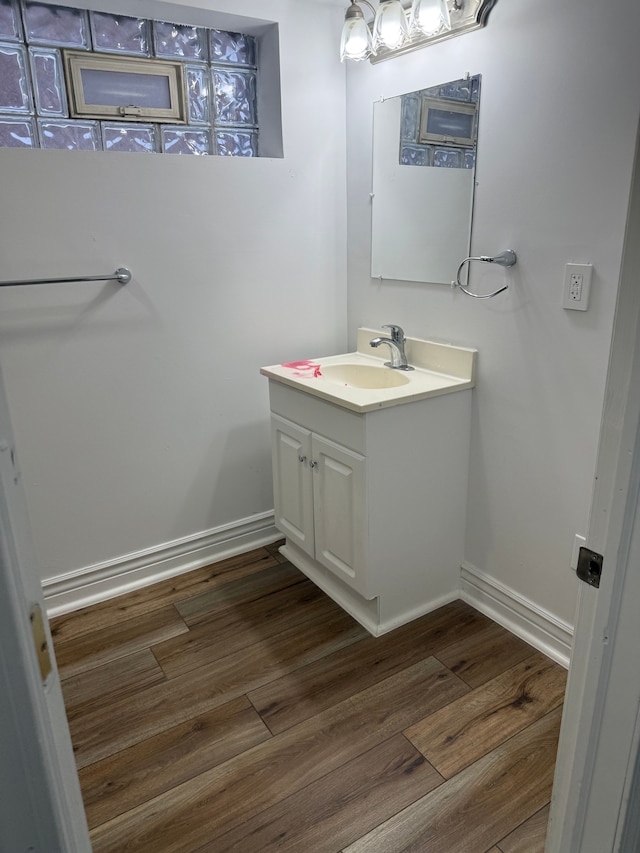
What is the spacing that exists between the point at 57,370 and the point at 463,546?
1.55 m

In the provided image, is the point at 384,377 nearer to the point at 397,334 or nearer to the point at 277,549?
the point at 397,334

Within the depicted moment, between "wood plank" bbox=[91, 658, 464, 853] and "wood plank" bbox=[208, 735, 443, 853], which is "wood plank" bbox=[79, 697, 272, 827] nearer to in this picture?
"wood plank" bbox=[91, 658, 464, 853]

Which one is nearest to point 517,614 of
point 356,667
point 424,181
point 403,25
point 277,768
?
point 356,667

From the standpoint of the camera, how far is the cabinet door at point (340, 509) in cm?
194

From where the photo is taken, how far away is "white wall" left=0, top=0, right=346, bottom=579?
195 centimetres

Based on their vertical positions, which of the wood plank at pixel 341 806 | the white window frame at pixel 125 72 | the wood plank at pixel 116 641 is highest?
the white window frame at pixel 125 72

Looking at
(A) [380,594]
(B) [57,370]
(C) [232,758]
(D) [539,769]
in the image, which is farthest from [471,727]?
(B) [57,370]

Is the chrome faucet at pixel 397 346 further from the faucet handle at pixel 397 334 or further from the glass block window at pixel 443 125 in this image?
the glass block window at pixel 443 125

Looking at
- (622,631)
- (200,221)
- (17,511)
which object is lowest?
(622,631)

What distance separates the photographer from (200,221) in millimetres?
2166

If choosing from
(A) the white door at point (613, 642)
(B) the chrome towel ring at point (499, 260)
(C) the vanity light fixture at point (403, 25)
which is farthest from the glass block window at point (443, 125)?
(A) the white door at point (613, 642)

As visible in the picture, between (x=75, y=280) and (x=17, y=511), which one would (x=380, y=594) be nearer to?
(x=75, y=280)

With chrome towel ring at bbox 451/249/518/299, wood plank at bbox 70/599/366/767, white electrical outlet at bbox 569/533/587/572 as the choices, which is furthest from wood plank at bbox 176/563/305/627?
chrome towel ring at bbox 451/249/518/299

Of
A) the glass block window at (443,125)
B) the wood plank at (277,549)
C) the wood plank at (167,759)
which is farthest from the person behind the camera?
the wood plank at (277,549)
